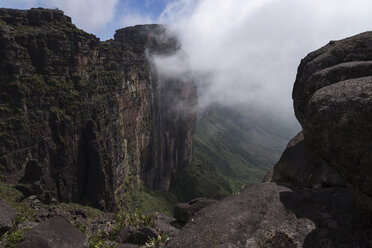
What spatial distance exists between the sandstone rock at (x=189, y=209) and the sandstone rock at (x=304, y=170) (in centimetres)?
863

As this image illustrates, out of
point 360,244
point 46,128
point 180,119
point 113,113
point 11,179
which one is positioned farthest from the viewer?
point 180,119

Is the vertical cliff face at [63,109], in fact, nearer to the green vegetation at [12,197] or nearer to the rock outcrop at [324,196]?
the green vegetation at [12,197]

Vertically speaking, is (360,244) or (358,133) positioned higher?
(358,133)

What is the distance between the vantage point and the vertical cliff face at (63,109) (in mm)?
47781

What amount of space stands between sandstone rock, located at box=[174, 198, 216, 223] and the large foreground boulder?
12.3 meters

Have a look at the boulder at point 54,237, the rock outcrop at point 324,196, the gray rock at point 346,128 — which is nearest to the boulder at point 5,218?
the boulder at point 54,237

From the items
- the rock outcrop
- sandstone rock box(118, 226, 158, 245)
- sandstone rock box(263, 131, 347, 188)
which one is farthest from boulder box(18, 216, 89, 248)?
sandstone rock box(263, 131, 347, 188)

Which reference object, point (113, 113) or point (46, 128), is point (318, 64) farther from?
point (113, 113)

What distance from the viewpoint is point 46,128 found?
5406 centimetres

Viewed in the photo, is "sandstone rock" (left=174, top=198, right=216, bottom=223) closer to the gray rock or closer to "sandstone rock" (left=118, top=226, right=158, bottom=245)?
"sandstone rock" (left=118, top=226, right=158, bottom=245)

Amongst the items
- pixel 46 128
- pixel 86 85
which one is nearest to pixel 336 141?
pixel 46 128

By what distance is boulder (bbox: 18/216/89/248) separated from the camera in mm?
15289

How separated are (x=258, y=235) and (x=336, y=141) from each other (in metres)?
4.33

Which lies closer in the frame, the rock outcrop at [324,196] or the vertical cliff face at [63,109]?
the rock outcrop at [324,196]
